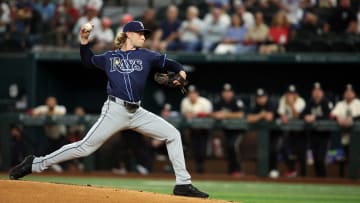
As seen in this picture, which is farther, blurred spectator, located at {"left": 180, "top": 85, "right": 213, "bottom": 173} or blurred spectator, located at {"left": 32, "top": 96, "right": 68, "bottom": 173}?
blurred spectator, located at {"left": 32, "top": 96, "right": 68, "bottom": 173}

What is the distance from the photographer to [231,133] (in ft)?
54.1

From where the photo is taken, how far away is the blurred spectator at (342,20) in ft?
56.9

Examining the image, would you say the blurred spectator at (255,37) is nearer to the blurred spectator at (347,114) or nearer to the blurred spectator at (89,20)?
the blurred spectator at (347,114)

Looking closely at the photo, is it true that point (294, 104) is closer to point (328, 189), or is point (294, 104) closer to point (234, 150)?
point (234, 150)

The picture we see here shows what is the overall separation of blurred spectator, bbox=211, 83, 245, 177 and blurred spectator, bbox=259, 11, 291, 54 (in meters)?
1.33

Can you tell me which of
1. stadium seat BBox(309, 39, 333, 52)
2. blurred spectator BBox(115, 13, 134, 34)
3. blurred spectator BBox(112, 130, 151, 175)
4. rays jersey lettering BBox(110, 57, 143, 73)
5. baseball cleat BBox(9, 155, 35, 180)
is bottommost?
blurred spectator BBox(112, 130, 151, 175)

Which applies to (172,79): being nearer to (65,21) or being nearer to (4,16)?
(65,21)

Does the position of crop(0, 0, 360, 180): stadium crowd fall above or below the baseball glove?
below

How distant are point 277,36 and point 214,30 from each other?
1.29 meters

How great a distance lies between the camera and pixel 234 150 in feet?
53.5

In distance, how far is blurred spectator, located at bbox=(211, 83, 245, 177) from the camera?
53.6 feet

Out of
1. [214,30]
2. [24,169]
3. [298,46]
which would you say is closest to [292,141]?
[298,46]

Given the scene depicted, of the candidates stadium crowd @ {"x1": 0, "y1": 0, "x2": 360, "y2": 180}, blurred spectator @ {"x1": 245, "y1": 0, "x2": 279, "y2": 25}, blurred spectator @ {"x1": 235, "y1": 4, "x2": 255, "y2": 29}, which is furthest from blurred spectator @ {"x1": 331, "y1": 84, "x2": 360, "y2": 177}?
blurred spectator @ {"x1": 245, "y1": 0, "x2": 279, "y2": 25}

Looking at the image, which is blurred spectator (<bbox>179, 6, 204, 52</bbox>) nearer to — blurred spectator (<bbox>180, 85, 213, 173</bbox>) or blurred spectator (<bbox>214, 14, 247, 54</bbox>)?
blurred spectator (<bbox>214, 14, 247, 54</bbox>)
